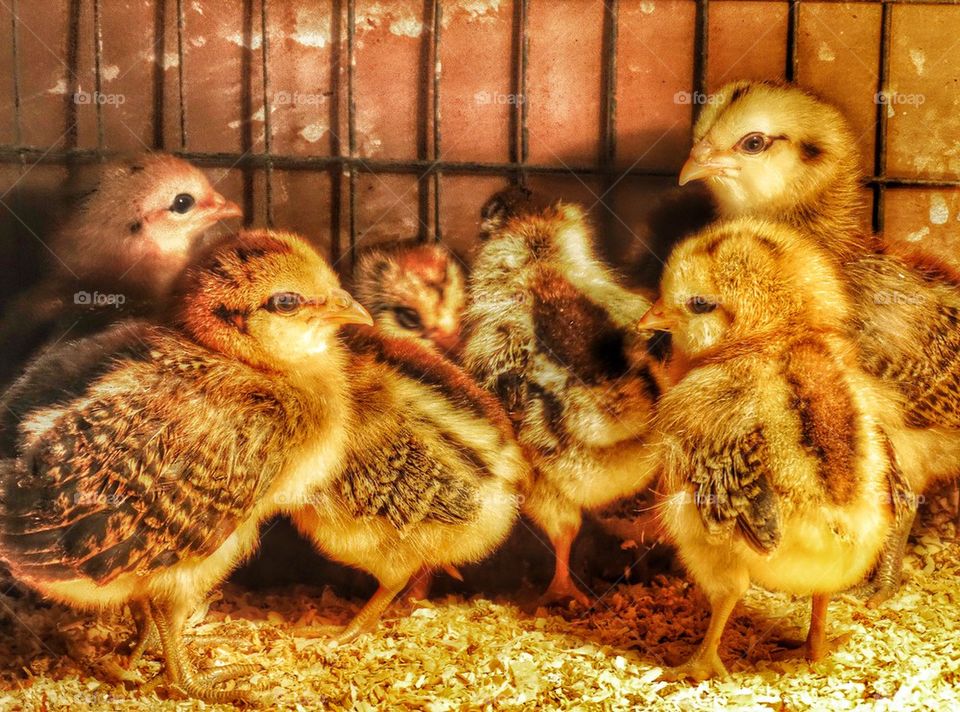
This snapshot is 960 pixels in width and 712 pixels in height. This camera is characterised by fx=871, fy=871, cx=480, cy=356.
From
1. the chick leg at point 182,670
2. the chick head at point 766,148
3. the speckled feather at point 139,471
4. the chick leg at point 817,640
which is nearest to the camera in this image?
the speckled feather at point 139,471

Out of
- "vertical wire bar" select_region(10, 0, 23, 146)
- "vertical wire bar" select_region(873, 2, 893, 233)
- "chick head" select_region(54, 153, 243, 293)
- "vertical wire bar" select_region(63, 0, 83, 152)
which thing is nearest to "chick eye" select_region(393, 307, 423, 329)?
"chick head" select_region(54, 153, 243, 293)

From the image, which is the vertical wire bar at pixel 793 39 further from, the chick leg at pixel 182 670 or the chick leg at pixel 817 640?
the chick leg at pixel 182 670

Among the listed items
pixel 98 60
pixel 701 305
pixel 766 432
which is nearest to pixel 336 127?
pixel 98 60

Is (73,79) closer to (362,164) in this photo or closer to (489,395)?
(362,164)

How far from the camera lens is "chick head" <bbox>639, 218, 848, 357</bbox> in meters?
1.91

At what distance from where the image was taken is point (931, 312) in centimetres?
210

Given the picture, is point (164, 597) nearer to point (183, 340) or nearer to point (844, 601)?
point (183, 340)

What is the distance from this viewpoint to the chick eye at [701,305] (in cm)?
195

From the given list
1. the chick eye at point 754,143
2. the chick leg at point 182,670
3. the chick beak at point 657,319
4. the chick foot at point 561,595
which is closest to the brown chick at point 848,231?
the chick eye at point 754,143

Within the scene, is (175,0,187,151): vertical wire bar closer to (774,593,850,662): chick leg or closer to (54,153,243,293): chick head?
(54,153,243,293): chick head

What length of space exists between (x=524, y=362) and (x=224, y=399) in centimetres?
70

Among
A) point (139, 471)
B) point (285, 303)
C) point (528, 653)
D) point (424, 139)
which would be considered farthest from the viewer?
point (424, 139)

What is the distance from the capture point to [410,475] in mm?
1936

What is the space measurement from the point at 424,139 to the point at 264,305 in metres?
0.58
